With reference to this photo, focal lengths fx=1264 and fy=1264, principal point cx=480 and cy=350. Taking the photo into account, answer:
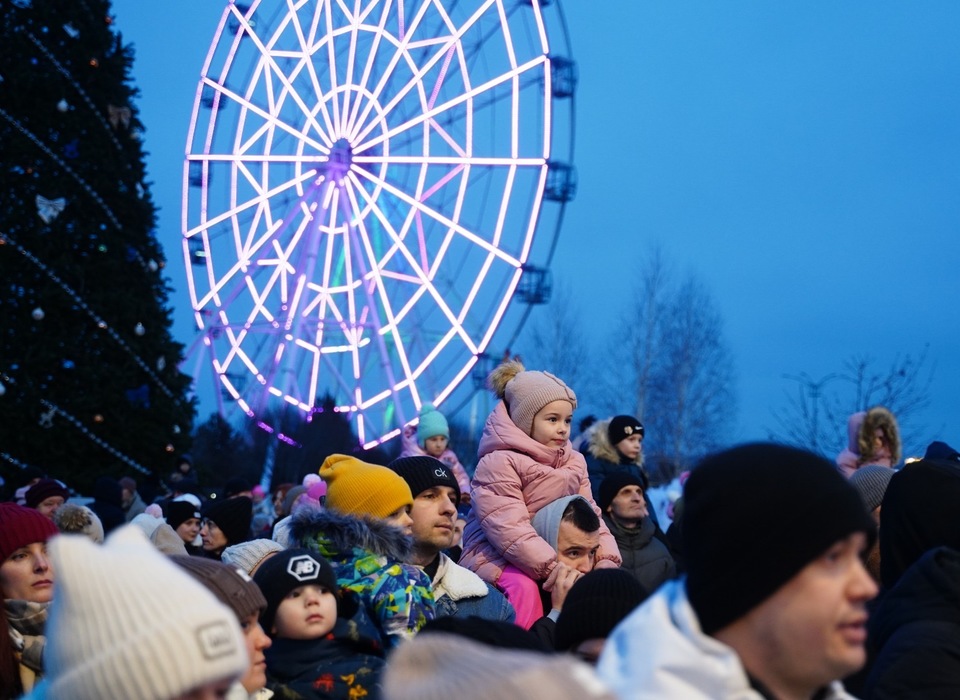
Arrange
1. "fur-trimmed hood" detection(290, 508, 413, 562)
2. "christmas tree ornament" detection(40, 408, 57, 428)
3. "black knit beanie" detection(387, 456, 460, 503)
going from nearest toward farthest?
"fur-trimmed hood" detection(290, 508, 413, 562) < "black knit beanie" detection(387, 456, 460, 503) < "christmas tree ornament" detection(40, 408, 57, 428)

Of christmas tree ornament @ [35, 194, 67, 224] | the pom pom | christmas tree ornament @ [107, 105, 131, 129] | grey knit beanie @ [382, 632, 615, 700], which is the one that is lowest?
the pom pom

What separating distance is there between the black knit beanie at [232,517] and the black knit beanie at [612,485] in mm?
2247

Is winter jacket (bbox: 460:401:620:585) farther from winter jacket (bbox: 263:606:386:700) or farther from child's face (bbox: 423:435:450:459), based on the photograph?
child's face (bbox: 423:435:450:459)

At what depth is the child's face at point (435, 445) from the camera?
9.76 metres

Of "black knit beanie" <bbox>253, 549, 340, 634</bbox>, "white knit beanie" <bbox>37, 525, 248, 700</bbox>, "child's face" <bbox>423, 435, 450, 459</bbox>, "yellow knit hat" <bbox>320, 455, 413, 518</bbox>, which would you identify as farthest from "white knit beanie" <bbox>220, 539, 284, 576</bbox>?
"child's face" <bbox>423, 435, 450, 459</bbox>

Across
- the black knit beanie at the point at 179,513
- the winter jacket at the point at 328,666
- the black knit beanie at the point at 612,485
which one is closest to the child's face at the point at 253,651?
the winter jacket at the point at 328,666

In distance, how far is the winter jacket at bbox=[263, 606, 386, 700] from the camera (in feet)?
12.3

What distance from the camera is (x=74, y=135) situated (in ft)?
51.3

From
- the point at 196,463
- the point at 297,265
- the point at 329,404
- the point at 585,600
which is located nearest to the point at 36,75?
the point at 297,265

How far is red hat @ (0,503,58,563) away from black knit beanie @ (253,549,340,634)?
2.99 ft

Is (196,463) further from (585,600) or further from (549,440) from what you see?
(585,600)

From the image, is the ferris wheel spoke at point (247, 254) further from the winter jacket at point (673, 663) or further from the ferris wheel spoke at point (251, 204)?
the winter jacket at point (673, 663)

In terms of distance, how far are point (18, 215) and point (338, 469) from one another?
11244 millimetres

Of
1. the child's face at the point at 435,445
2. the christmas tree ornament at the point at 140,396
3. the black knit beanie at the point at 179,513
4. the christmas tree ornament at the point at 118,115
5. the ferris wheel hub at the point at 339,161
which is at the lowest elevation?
Result: the christmas tree ornament at the point at 140,396
